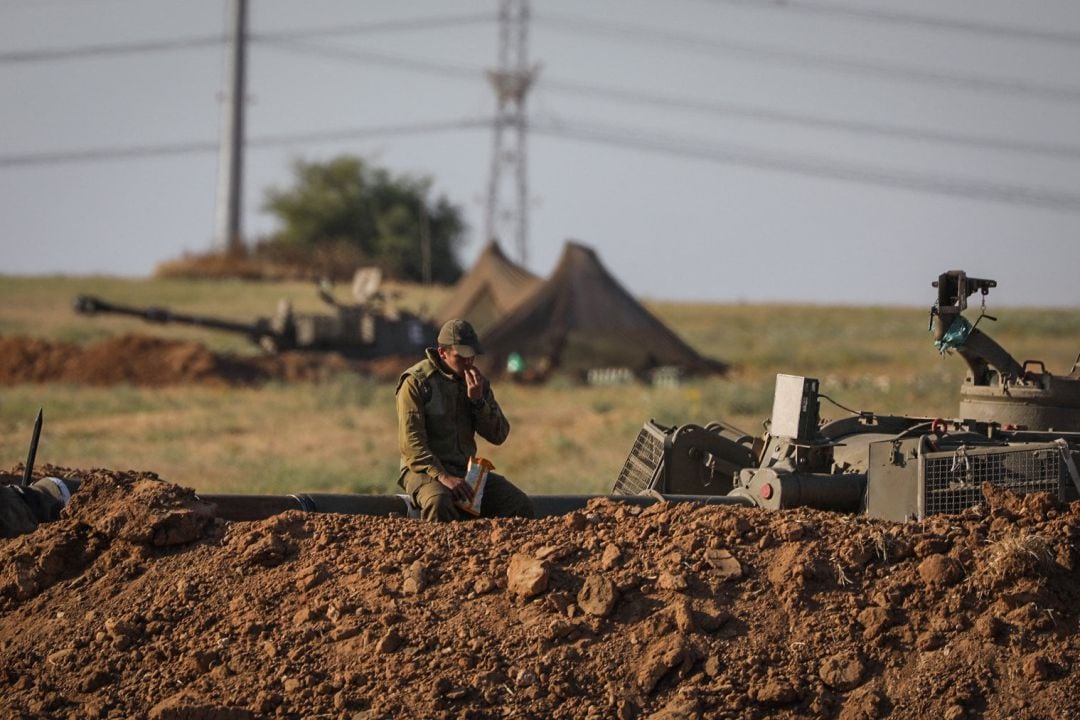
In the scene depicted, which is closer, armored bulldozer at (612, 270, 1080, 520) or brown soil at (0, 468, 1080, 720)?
brown soil at (0, 468, 1080, 720)

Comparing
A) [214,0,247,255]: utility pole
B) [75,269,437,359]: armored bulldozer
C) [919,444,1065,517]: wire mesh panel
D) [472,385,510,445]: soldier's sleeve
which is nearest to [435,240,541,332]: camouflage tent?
[75,269,437,359]: armored bulldozer

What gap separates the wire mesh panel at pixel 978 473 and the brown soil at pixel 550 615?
0.89ft

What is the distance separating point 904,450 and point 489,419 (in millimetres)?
2354

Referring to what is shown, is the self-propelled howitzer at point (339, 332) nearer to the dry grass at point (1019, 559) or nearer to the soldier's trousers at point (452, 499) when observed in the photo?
the soldier's trousers at point (452, 499)

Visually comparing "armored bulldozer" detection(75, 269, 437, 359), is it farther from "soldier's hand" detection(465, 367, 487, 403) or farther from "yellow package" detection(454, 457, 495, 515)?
"yellow package" detection(454, 457, 495, 515)

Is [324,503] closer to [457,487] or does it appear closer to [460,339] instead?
[457,487]

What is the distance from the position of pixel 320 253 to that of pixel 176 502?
56.8 meters

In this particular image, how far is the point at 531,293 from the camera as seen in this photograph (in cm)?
3344

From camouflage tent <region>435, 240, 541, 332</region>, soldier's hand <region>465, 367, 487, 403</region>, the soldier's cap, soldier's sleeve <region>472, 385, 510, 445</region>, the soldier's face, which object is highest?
camouflage tent <region>435, 240, 541, 332</region>

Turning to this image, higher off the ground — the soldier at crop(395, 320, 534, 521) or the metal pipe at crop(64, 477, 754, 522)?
the soldier at crop(395, 320, 534, 521)

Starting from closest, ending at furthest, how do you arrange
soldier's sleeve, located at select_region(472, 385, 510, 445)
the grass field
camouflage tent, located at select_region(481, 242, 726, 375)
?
1. soldier's sleeve, located at select_region(472, 385, 510, 445)
2. the grass field
3. camouflage tent, located at select_region(481, 242, 726, 375)

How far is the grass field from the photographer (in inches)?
715

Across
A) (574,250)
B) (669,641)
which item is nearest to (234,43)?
(574,250)

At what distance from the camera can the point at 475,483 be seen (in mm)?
8312
